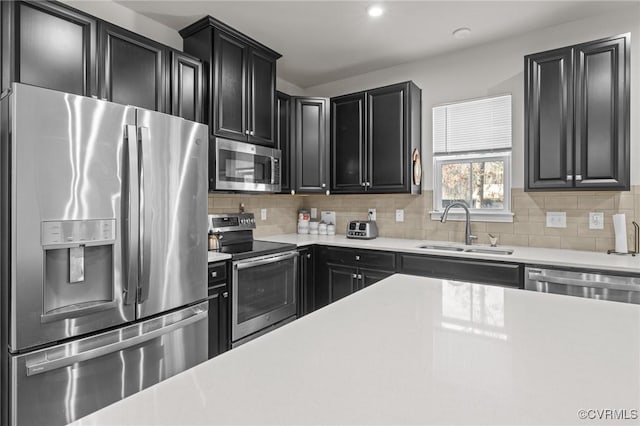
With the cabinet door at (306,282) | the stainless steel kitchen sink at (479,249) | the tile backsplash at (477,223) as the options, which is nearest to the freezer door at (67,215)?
the tile backsplash at (477,223)

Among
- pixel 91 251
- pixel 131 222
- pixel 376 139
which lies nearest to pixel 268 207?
pixel 376 139

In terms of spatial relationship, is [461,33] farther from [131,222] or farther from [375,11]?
[131,222]

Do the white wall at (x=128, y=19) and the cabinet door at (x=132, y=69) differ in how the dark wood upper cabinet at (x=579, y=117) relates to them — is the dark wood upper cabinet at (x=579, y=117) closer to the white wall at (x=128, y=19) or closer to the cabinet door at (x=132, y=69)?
the cabinet door at (x=132, y=69)

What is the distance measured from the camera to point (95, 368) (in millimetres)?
1592

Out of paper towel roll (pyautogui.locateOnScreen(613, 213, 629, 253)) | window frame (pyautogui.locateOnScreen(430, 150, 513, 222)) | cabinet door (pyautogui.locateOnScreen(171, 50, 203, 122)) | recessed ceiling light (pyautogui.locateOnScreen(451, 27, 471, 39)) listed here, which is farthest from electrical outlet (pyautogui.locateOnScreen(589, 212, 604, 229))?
cabinet door (pyautogui.locateOnScreen(171, 50, 203, 122))

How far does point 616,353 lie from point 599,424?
1.07ft

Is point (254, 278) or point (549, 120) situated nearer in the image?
point (549, 120)

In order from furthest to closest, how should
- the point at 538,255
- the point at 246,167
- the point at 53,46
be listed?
the point at 246,167 → the point at 538,255 → the point at 53,46

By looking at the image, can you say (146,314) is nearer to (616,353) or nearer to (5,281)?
(5,281)

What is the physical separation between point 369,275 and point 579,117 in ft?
6.41

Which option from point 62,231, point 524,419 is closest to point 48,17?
point 62,231

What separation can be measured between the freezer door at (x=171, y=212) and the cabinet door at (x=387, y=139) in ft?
5.81

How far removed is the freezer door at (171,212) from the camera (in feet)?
5.80

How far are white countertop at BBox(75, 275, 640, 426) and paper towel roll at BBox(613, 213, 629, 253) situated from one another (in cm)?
182
